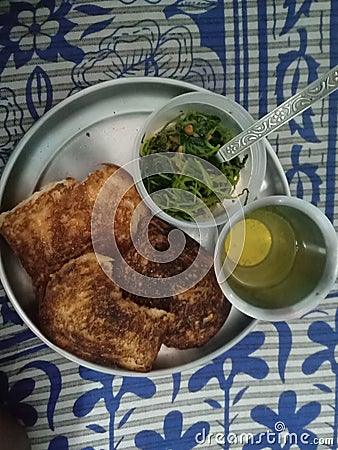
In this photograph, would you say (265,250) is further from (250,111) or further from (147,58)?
(147,58)

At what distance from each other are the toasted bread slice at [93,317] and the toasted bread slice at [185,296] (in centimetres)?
3

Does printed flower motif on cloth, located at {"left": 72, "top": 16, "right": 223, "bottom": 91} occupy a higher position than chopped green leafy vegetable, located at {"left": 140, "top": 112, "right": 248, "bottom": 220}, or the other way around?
printed flower motif on cloth, located at {"left": 72, "top": 16, "right": 223, "bottom": 91}

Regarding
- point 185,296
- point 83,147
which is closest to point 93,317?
point 185,296

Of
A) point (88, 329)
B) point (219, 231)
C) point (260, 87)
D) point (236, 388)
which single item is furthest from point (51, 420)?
Answer: point (260, 87)

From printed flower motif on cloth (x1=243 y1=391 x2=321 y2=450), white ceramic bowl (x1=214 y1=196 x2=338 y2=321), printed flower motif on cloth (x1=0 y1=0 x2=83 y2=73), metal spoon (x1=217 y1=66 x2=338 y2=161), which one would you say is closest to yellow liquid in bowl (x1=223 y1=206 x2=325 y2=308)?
white ceramic bowl (x1=214 y1=196 x2=338 y2=321)

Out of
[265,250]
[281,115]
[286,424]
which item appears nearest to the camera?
[281,115]

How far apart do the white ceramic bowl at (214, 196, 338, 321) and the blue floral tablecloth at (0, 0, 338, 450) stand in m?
0.10

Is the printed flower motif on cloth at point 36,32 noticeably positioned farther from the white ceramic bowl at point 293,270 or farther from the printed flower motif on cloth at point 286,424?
the printed flower motif on cloth at point 286,424

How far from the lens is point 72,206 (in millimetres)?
932

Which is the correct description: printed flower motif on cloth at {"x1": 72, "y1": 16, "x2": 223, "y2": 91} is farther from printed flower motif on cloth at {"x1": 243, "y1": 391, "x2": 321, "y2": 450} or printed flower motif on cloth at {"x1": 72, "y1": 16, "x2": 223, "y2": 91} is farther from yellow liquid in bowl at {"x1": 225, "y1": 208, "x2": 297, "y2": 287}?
printed flower motif on cloth at {"x1": 243, "y1": 391, "x2": 321, "y2": 450}

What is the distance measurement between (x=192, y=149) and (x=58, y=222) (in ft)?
0.76

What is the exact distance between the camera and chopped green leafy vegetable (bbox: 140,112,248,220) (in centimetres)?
93

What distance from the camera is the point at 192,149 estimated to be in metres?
0.93

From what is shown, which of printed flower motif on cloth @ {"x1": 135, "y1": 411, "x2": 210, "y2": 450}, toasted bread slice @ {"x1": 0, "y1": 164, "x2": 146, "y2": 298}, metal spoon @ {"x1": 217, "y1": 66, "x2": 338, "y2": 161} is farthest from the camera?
Answer: printed flower motif on cloth @ {"x1": 135, "y1": 411, "x2": 210, "y2": 450}
